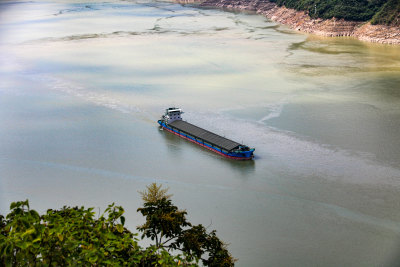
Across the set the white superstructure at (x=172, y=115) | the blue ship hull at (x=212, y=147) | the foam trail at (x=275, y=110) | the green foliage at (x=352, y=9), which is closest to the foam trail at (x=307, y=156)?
the blue ship hull at (x=212, y=147)

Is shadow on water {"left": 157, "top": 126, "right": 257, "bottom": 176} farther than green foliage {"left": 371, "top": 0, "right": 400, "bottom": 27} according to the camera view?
No

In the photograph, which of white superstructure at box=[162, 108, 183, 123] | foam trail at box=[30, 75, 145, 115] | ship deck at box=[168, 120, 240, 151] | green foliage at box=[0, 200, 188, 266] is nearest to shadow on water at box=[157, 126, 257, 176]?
ship deck at box=[168, 120, 240, 151]

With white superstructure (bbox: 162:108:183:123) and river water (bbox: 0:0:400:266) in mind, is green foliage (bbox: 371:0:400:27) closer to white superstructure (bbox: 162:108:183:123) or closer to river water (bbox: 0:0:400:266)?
river water (bbox: 0:0:400:266)

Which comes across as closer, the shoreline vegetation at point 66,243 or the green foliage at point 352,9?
the shoreline vegetation at point 66,243

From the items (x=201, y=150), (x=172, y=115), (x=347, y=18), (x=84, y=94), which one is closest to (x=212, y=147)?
(x=201, y=150)

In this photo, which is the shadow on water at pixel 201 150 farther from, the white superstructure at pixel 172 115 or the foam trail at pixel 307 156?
the foam trail at pixel 307 156
